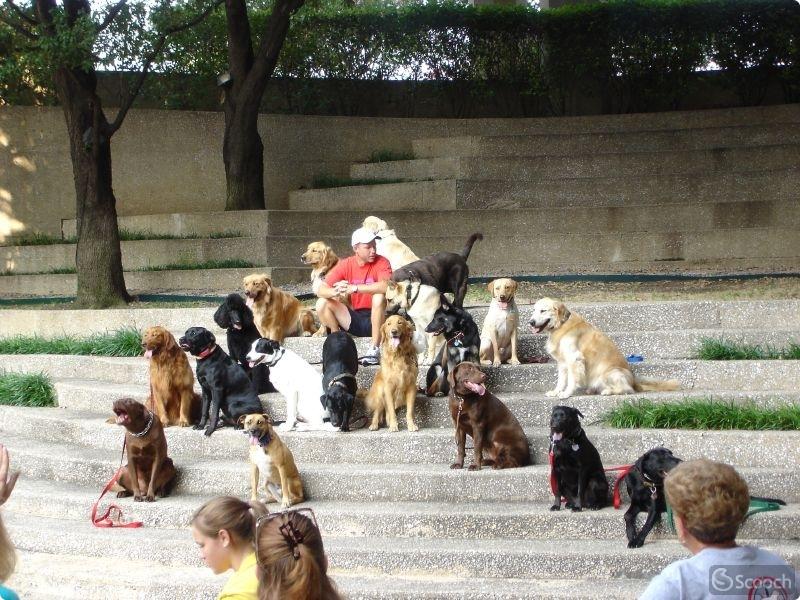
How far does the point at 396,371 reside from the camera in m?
7.12

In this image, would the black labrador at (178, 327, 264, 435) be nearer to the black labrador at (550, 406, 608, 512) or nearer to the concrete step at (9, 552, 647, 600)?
the concrete step at (9, 552, 647, 600)

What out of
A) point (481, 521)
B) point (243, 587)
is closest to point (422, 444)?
point (481, 521)

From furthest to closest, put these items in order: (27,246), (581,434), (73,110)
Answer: (27,246) → (73,110) → (581,434)

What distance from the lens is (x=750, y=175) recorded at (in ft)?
46.9

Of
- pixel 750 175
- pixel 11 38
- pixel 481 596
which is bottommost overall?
pixel 481 596

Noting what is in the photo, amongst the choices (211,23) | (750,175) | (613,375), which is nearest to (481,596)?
(613,375)

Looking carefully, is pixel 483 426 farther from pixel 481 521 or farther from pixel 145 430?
pixel 145 430

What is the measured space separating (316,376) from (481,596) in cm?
233

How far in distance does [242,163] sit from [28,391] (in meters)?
6.11

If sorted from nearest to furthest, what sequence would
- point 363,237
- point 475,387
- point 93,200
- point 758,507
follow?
point 758,507 → point 475,387 → point 363,237 → point 93,200

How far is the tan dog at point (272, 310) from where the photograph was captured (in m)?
8.16

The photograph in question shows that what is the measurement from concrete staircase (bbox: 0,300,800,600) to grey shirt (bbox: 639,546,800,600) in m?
2.22

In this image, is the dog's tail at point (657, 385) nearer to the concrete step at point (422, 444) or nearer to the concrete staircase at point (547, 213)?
the concrete step at point (422, 444)

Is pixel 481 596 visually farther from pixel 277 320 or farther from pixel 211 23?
pixel 211 23
